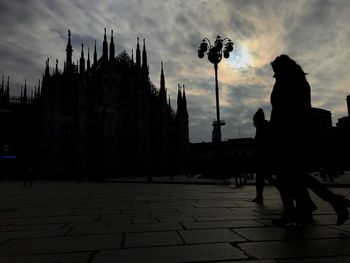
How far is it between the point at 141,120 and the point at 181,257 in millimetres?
49356

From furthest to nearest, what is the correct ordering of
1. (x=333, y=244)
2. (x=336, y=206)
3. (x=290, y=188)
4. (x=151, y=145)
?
1. (x=151, y=145)
2. (x=290, y=188)
3. (x=336, y=206)
4. (x=333, y=244)

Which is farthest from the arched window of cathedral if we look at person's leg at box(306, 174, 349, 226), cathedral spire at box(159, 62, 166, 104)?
person's leg at box(306, 174, 349, 226)

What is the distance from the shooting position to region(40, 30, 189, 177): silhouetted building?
46.8 meters

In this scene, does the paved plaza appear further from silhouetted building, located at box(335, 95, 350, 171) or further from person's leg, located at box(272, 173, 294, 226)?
silhouetted building, located at box(335, 95, 350, 171)

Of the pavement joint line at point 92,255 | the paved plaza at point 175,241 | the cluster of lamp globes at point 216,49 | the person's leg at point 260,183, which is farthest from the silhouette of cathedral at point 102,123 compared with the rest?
the pavement joint line at point 92,255

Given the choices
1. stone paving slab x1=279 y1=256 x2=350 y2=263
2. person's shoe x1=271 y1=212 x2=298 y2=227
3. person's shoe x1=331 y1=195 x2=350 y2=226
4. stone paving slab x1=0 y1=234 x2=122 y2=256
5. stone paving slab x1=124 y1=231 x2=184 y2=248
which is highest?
person's shoe x1=331 y1=195 x2=350 y2=226

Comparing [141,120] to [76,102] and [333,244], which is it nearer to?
[76,102]

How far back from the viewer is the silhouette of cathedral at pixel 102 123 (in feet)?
153

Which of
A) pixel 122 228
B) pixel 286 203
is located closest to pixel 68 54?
pixel 122 228

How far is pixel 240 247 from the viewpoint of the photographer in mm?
3057

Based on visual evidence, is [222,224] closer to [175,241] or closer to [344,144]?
[175,241]

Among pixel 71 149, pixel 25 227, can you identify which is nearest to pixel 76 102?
pixel 71 149

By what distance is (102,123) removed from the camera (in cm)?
4909

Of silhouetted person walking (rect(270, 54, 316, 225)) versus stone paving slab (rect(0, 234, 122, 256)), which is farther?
silhouetted person walking (rect(270, 54, 316, 225))
